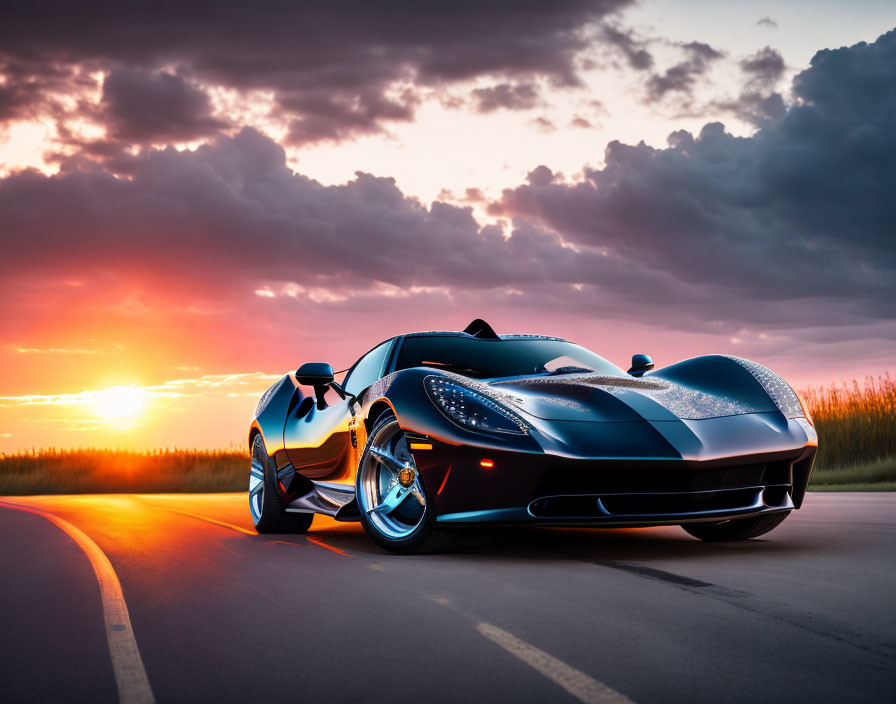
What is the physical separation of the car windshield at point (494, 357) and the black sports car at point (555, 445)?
0.05 feet

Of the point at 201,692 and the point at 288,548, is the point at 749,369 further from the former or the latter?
the point at 201,692

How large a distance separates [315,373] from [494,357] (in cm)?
140

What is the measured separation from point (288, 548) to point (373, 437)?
3.70 feet

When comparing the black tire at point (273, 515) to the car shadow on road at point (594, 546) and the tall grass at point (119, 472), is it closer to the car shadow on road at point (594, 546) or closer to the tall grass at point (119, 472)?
the car shadow on road at point (594, 546)

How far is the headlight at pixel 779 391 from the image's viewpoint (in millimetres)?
6250

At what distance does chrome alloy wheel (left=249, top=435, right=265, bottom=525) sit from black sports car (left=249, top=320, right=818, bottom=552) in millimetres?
1373

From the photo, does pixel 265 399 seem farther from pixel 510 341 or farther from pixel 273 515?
pixel 510 341

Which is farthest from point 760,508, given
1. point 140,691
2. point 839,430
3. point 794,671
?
point 839,430

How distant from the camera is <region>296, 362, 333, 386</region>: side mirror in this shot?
24.6ft

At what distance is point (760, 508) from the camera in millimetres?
5789

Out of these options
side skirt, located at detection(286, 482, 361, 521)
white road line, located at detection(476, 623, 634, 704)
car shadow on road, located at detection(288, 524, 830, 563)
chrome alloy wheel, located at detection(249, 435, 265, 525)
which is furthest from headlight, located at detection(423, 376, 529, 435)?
chrome alloy wheel, located at detection(249, 435, 265, 525)

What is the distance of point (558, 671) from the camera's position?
3.13 meters

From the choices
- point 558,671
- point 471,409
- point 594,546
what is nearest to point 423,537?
point 471,409

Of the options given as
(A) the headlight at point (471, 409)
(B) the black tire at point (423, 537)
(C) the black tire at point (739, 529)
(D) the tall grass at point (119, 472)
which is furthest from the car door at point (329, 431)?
(D) the tall grass at point (119, 472)
